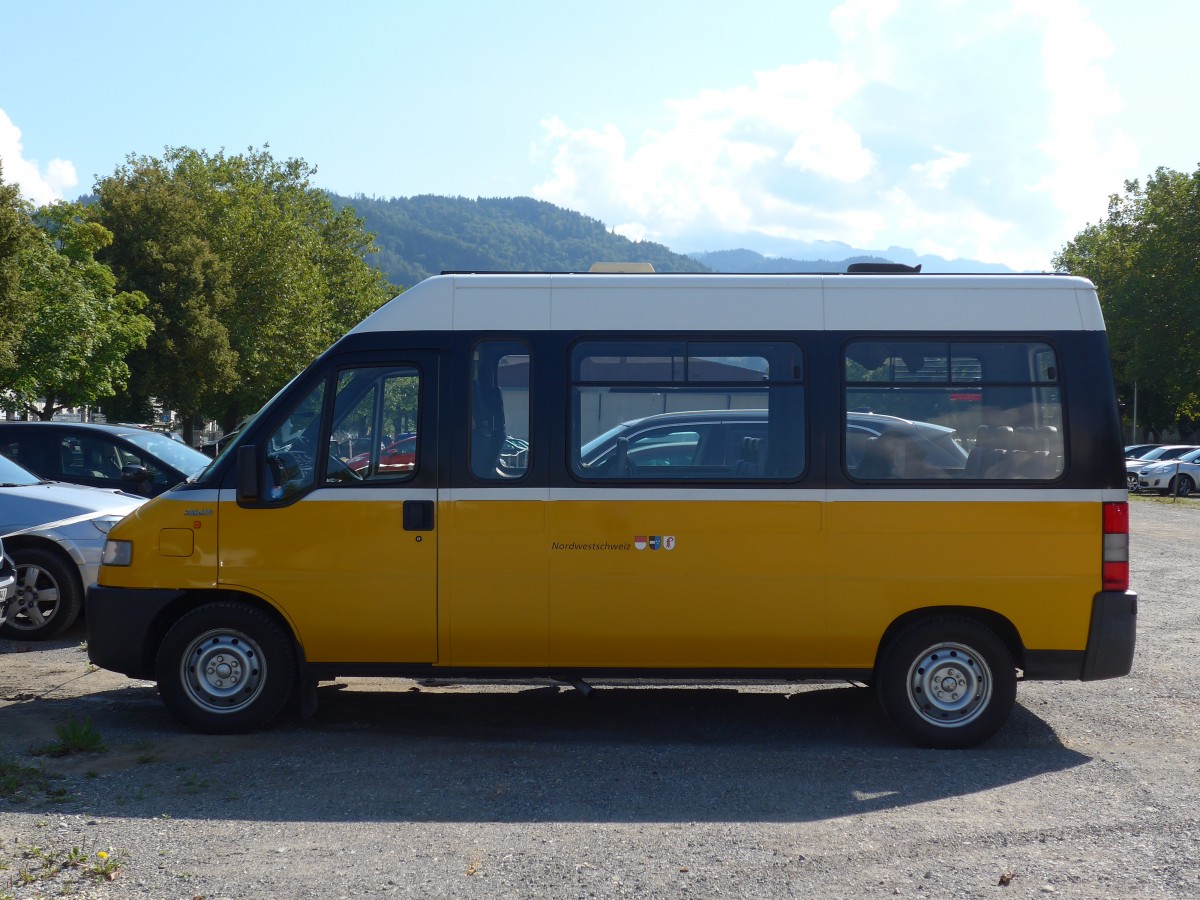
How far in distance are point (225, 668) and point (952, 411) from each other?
4.61 metres

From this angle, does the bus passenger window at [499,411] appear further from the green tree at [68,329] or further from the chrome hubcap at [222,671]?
the green tree at [68,329]

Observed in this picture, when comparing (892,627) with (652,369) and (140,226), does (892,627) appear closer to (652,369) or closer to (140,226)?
(652,369)

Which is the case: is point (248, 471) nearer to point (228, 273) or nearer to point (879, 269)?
point (879, 269)

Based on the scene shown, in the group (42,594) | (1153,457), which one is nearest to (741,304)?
(42,594)

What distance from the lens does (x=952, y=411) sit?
7.42 meters

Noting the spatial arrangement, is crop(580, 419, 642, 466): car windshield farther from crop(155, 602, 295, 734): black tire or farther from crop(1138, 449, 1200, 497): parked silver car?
crop(1138, 449, 1200, 497): parked silver car

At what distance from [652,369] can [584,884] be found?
324cm

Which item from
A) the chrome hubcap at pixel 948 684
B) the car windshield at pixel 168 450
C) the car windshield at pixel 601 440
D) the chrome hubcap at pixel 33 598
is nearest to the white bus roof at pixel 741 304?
the car windshield at pixel 601 440

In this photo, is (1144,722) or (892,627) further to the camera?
(1144,722)

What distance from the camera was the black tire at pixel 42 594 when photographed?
1065 centimetres

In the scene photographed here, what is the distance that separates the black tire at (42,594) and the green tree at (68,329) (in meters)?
20.6

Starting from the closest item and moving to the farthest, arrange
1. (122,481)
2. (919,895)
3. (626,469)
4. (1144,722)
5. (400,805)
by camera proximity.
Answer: (919,895), (400,805), (626,469), (1144,722), (122,481)

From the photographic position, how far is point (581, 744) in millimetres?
7422

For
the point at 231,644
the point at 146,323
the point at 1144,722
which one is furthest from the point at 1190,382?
the point at 231,644
